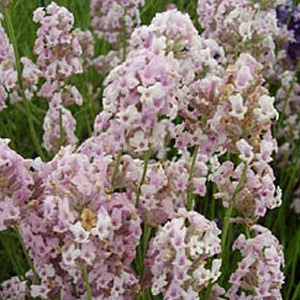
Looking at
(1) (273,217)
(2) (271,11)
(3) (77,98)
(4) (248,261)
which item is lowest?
(1) (273,217)

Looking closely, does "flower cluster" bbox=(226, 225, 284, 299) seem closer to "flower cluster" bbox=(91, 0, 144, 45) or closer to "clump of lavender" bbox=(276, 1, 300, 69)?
"flower cluster" bbox=(91, 0, 144, 45)

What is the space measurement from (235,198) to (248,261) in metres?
0.12

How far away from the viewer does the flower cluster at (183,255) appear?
1.29 meters

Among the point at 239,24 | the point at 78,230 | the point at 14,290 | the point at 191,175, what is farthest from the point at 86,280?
the point at 239,24

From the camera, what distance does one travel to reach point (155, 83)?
1254mm

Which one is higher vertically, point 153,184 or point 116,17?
point 116,17

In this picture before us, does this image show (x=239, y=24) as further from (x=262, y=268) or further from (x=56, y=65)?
(x=262, y=268)

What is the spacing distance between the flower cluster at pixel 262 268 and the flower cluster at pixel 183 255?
124mm

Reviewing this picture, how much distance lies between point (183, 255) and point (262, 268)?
0.76ft

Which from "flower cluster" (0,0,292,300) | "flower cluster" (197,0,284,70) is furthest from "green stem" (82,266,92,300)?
"flower cluster" (197,0,284,70)

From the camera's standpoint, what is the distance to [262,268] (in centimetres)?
146

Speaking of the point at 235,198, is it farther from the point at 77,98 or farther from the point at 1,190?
the point at 77,98

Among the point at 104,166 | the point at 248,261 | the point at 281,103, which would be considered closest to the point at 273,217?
the point at 281,103

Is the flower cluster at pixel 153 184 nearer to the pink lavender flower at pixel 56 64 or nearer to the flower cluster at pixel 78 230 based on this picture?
the flower cluster at pixel 78 230
